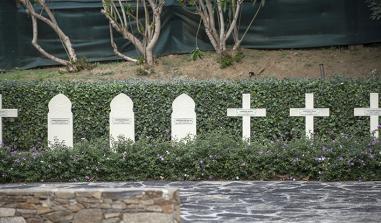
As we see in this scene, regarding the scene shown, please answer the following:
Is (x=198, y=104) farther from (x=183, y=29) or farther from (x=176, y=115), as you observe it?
(x=183, y=29)

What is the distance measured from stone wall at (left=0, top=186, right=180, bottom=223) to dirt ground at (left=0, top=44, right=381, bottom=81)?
8.40m

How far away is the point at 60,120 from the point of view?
12281 mm

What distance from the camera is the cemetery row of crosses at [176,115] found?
1211 cm

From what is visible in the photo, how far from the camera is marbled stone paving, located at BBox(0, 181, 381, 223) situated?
7738 mm

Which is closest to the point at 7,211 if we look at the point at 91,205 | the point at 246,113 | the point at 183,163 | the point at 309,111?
the point at 91,205

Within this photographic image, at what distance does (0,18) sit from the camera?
16547 millimetres

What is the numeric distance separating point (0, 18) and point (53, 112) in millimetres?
5191

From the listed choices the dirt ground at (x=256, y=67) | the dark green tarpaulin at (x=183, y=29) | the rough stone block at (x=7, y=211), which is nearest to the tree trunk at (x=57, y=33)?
the dirt ground at (x=256, y=67)

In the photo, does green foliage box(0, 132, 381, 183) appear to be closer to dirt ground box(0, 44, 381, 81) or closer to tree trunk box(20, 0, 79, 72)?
dirt ground box(0, 44, 381, 81)

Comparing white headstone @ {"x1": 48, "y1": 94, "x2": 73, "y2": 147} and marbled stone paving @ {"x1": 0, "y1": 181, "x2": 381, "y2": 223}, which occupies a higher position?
white headstone @ {"x1": 48, "y1": 94, "x2": 73, "y2": 147}

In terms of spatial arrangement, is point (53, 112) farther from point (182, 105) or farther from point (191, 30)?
point (191, 30)

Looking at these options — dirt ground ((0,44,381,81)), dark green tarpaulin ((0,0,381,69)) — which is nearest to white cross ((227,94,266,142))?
dirt ground ((0,44,381,81))

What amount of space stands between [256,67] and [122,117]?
4387 millimetres

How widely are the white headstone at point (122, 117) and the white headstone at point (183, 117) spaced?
72 centimetres
